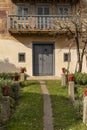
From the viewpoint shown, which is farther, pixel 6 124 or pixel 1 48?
pixel 1 48

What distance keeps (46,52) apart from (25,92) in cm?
1106

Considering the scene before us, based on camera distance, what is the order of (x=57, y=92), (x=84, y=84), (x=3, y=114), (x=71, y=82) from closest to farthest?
(x=3, y=114), (x=71, y=82), (x=57, y=92), (x=84, y=84)

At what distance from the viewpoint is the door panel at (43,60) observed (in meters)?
29.7

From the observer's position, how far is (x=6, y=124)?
12133 mm

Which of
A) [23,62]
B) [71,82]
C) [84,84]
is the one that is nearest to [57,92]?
[71,82]

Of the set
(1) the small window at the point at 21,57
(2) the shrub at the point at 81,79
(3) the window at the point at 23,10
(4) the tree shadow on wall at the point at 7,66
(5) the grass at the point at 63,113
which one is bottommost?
(5) the grass at the point at 63,113

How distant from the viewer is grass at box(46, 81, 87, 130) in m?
11.7

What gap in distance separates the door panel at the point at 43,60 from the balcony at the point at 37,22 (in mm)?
1825

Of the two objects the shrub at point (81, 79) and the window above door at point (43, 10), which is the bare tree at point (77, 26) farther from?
the shrub at point (81, 79)

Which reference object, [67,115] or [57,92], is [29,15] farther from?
[67,115]

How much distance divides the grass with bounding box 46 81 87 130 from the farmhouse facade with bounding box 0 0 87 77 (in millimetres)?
9342

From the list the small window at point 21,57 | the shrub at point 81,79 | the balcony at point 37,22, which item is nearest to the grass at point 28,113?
the shrub at point 81,79

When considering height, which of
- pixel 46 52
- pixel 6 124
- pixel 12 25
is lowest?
pixel 6 124

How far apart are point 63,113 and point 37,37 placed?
15.8 metres
